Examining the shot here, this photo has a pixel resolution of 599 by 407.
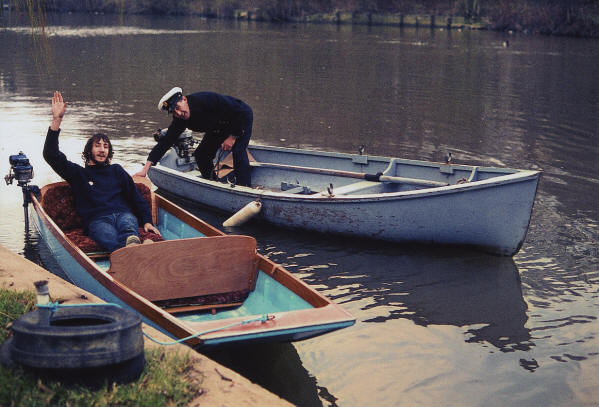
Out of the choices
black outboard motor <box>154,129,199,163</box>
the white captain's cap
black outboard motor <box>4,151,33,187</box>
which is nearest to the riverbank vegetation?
black outboard motor <box>154,129,199,163</box>

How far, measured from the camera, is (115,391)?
4359 mm

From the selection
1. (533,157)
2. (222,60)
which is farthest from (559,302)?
(222,60)

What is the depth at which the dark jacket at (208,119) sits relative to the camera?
32.5ft

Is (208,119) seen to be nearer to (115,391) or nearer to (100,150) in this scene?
(100,150)

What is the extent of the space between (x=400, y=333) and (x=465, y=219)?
222cm

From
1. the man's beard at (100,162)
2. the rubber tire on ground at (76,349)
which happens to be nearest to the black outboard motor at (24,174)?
the man's beard at (100,162)

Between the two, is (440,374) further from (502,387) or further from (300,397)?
(300,397)

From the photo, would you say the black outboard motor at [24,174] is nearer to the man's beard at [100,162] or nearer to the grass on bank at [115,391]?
the man's beard at [100,162]

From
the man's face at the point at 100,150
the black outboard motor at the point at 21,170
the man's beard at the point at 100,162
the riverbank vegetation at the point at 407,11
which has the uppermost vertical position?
the riverbank vegetation at the point at 407,11

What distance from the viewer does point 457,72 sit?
1168 inches

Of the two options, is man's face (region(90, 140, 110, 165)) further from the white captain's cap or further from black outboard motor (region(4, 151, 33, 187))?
the white captain's cap

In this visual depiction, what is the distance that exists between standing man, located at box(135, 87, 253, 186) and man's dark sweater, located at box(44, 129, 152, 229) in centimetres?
142

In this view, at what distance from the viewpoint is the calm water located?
258 inches

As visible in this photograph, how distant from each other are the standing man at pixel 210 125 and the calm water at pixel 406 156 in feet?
2.91
